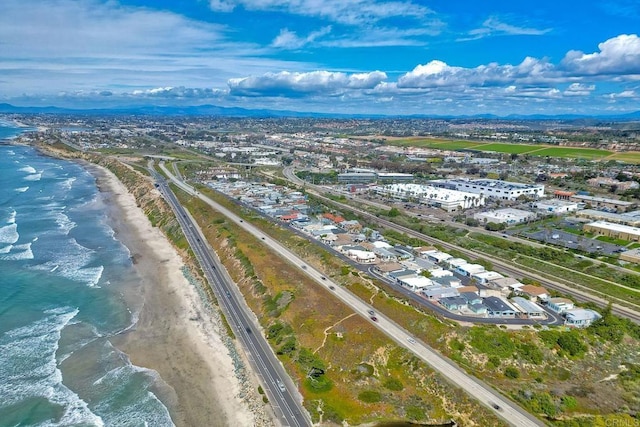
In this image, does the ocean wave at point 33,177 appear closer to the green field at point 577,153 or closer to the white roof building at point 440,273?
the white roof building at point 440,273

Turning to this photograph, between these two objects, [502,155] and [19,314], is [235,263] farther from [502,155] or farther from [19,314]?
[502,155]

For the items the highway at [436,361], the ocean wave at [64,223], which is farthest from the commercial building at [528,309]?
the ocean wave at [64,223]

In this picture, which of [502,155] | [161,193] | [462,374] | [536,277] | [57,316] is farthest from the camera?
[502,155]

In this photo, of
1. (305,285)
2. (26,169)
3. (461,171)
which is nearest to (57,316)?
(305,285)

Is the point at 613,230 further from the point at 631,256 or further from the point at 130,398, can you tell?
the point at 130,398

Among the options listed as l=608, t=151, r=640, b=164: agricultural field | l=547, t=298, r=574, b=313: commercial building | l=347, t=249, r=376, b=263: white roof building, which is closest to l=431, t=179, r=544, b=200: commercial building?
l=347, t=249, r=376, b=263: white roof building
